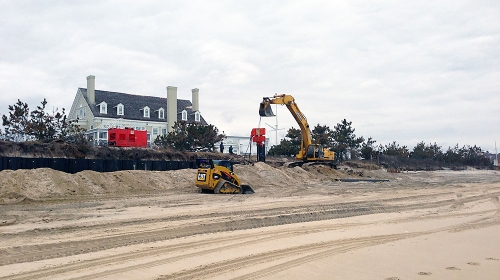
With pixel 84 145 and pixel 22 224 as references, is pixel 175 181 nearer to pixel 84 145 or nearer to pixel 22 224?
pixel 84 145

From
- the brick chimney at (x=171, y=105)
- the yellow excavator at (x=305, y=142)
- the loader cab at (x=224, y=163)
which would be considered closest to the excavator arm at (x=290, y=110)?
the yellow excavator at (x=305, y=142)

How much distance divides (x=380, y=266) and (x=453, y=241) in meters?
3.31

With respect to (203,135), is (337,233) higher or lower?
lower

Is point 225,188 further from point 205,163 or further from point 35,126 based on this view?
point 35,126

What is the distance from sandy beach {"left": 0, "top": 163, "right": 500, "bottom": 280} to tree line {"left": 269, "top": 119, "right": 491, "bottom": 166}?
3451 centimetres

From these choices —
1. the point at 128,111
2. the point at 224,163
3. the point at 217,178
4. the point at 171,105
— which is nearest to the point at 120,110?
the point at 128,111

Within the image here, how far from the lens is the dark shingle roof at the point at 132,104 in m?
50.3

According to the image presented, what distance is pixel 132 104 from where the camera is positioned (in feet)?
176

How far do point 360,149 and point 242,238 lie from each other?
175ft

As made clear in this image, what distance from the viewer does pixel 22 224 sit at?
12398 millimetres

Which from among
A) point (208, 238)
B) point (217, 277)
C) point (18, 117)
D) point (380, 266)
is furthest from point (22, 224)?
point (18, 117)

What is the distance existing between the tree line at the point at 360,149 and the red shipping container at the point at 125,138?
1939 cm

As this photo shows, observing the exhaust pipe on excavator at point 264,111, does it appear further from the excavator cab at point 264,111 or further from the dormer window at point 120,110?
the dormer window at point 120,110

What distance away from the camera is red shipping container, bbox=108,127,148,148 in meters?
36.1
